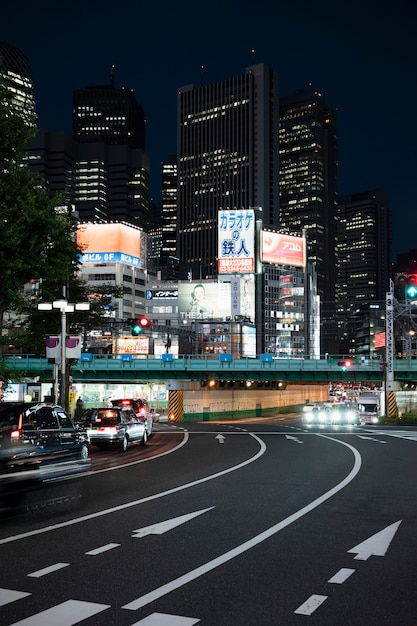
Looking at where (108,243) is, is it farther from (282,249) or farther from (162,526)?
(162,526)

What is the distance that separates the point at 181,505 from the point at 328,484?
4041 millimetres

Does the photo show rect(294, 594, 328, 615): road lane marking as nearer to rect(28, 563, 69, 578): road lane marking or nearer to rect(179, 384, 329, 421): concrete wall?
rect(28, 563, 69, 578): road lane marking

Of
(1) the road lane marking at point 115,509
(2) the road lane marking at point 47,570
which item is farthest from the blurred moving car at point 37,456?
(2) the road lane marking at point 47,570

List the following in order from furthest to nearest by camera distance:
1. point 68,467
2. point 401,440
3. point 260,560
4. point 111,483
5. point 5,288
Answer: point 401,440 → point 5,288 → point 111,483 → point 68,467 → point 260,560

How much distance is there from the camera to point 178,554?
818 cm

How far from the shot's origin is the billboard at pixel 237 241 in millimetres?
127125

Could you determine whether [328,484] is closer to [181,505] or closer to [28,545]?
[181,505]

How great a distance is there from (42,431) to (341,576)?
7458mm

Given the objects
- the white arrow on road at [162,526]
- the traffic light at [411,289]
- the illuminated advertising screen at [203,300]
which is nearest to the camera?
the white arrow on road at [162,526]

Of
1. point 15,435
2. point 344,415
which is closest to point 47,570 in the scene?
point 15,435

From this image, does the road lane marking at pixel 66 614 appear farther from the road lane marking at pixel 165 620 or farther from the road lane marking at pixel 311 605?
the road lane marking at pixel 311 605

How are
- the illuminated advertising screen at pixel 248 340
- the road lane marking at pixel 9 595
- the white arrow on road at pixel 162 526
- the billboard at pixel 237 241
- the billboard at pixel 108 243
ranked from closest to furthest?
the road lane marking at pixel 9 595 < the white arrow on road at pixel 162 526 < the billboard at pixel 237 241 < the billboard at pixel 108 243 < the illuminated advertising screen at pixel 248 340

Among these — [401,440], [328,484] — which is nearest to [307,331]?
[401,440]

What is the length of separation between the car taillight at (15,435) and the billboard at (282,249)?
13354cm
